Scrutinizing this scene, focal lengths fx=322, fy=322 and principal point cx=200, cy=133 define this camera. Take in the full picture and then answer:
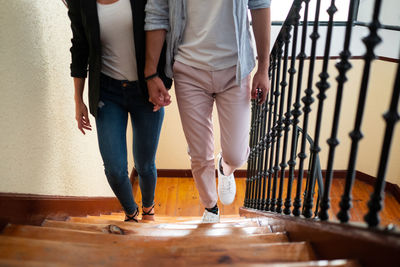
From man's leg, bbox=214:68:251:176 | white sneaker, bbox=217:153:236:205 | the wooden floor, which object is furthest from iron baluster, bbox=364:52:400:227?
the wooden floor

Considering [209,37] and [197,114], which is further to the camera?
[197,114]

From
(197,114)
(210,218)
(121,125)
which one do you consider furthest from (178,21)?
(210,218)

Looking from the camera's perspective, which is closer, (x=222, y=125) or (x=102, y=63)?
(x=102, y=63)

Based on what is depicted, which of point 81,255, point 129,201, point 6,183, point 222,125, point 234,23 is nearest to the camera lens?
point 81,255

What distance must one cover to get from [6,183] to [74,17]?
671 mm

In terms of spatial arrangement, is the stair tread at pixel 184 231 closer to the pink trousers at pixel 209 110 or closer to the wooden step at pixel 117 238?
the wooden step at pixel 117 238

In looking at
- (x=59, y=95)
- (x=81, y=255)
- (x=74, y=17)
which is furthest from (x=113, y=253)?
(x=59, y=95)

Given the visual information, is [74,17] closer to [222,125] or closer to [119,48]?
[119,48]

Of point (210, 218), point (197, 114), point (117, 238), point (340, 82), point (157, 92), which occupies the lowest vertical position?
point (210, 218)

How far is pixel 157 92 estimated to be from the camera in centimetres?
133

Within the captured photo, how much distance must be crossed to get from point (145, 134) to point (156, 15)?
531 millimetres

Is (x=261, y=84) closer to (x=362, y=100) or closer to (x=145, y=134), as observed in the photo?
(x=145, y=134)

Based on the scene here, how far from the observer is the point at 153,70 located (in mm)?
1301

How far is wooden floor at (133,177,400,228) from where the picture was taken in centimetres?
329
